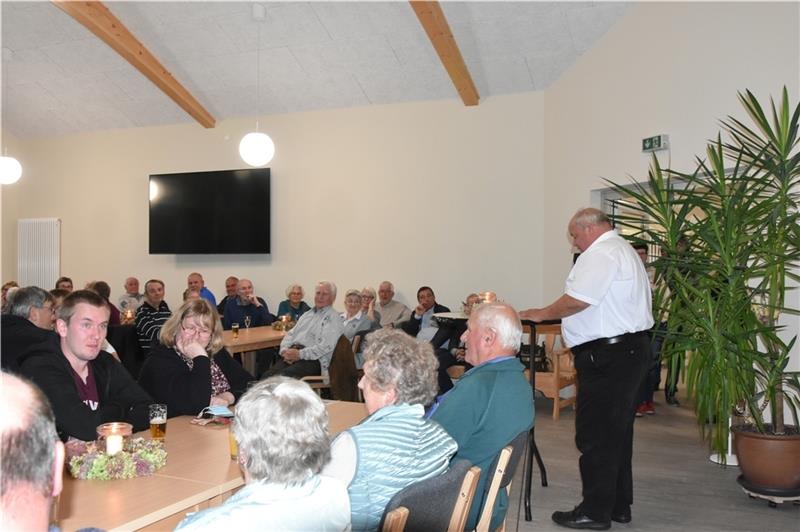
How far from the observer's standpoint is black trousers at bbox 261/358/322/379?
5914 millimetres

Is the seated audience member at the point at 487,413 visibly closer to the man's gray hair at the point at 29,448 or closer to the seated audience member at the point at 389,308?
the man's gray hair at the point at 29,448

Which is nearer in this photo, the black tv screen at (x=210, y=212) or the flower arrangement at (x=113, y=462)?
the flower arrangement at (x=113, y=462)

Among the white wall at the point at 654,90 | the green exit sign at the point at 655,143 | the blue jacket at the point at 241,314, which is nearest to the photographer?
the white wall at the point at 654,90

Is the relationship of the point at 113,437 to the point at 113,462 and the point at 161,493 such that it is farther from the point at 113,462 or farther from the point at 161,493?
the point at 161,493

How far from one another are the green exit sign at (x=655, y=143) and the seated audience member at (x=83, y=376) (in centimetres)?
495

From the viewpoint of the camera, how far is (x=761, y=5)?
5.20m

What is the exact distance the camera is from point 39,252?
1147 cm

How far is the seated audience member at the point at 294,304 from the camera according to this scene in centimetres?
891

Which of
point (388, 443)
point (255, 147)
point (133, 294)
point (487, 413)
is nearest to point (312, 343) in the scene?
point (255, 147)

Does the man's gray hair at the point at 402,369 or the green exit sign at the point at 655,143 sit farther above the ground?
the green exit sign at the point at 655,143

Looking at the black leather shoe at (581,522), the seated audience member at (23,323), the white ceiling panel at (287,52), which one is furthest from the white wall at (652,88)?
the seated audience member at (23,323)

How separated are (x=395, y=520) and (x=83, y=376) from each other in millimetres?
1824

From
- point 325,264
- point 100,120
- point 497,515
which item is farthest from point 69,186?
point 497,515

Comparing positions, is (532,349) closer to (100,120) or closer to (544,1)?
(544,1)
